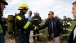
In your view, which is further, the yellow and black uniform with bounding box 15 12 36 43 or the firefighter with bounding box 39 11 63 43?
the firefighter with bounding box 39 11 63 43

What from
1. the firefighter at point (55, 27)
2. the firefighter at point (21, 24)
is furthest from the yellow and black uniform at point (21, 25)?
the firefighter at point (55, 27)

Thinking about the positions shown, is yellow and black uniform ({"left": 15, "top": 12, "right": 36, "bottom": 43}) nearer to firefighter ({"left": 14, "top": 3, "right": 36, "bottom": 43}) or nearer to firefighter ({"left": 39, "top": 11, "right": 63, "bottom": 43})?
firefighter ({"left": 14, "top": 3, "right": 36, "bottom": 43})

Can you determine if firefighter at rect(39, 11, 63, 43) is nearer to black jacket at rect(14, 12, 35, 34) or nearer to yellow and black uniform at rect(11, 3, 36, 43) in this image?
yellow and black uniform at rect(11, 3, 36, 43)

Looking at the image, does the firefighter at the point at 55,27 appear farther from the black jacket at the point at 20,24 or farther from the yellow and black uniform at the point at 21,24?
the black jacket at the point at 20,24

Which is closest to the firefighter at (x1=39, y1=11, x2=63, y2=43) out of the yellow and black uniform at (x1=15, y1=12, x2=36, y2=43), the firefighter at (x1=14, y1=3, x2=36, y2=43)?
the firefighter at (x1=14, y1=3, x2=36, y2=43)

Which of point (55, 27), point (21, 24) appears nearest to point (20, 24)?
point (21, 24)

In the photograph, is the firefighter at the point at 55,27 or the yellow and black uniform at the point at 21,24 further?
the firefighter at the point at 55,27

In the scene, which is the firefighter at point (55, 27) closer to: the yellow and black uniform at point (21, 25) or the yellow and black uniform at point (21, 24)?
the yellow and black uniform at point (21, 24)

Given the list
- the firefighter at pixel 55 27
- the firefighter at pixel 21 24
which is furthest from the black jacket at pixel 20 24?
the firefighter at pixel 55 27

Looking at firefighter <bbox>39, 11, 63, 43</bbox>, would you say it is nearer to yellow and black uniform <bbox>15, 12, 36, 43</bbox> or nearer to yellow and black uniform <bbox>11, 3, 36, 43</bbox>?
yellow and black uniform <bbox>11, 3, 36, 43</bbox>

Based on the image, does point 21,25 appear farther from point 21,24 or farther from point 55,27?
point 55,27

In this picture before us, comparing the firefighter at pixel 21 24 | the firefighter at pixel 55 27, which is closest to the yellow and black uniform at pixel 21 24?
Result: the firefighter at pixel 21 24

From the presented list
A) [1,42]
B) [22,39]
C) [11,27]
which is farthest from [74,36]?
[22,39]

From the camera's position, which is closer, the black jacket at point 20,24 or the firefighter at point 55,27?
the black jacket at point 20,24
